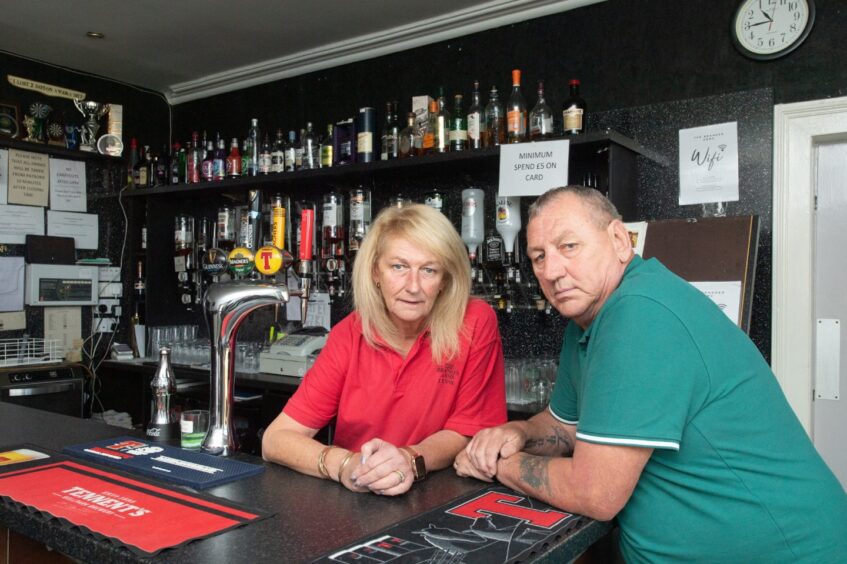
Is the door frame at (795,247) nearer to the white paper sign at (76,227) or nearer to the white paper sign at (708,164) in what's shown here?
the white paper sign at (708,164)

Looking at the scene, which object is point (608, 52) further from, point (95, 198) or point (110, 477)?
point (95, 198)

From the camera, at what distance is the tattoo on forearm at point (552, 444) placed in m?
1.61

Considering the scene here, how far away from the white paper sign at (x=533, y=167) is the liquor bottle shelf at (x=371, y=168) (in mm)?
97

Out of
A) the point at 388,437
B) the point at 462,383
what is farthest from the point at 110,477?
the point at 462,383

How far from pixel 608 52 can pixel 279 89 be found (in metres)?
2.30

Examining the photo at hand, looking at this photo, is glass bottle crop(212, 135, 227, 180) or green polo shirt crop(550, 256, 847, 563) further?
glass bottle crop(212, 135, 227, 180)

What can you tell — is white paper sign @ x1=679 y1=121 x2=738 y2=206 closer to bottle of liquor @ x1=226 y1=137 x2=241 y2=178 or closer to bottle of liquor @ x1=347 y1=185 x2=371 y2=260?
bottle of liquor @ x1=347 y1=185 x2=371 y2=260

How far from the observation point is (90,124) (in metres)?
4.67

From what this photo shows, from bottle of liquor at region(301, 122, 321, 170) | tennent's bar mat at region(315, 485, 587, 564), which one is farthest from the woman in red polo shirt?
bottle of liquor at region(301, 122, 321, 170)

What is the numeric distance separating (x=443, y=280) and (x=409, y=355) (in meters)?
0.23

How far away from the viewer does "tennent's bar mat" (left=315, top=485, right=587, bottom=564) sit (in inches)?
38.1

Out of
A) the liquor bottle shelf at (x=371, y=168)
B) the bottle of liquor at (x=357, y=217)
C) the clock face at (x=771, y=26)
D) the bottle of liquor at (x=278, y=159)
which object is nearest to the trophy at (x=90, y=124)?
the liquor bottle shelf at (x=371, y=168)

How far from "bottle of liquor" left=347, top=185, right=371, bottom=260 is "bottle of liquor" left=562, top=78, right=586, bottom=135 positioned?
1.28 meters

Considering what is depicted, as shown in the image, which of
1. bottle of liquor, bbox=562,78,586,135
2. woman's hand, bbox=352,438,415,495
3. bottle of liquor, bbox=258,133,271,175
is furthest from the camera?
bottle of liquor, bbox=258,133,271,175
